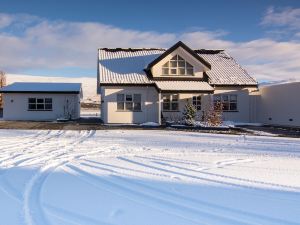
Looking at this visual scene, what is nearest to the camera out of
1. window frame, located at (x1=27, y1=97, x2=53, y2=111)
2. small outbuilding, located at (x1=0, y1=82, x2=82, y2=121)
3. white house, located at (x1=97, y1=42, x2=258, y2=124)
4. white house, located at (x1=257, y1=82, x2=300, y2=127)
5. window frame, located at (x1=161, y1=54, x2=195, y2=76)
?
white house, located at (x1=257, y1=82, x2=300, y2=127)

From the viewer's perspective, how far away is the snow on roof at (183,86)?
2696cm

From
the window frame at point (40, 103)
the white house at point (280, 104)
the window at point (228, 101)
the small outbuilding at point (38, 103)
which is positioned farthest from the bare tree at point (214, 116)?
the window frame at point (40, 103)

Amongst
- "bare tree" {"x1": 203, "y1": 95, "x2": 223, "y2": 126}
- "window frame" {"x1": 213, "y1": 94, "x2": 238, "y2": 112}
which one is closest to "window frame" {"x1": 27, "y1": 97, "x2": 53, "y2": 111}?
"bare tree" {"x1": 203, "y1": 95, "x2": 223, "y2": 126}

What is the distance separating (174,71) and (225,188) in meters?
21.5

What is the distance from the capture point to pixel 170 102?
2839 cm

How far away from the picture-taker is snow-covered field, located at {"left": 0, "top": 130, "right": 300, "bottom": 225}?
235 inches

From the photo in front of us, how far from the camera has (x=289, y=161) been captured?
11484 mm

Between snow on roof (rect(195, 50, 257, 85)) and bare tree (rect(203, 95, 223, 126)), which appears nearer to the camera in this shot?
bare tree (rect(203, 95, 223, 126))

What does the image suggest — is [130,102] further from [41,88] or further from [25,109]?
[25,109]

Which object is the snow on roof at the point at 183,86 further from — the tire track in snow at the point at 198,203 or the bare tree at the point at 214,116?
the tire track in snow at the point at 198,203

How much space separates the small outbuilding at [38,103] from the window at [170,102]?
8101mm

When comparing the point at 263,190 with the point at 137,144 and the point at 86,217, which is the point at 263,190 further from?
the point at 137,144

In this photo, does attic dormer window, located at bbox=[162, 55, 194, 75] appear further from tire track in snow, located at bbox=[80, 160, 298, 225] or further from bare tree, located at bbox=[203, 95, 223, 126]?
tire track in snow, located at bbox=[80, 160, 298, 225]

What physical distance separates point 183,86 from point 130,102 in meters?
→ 3.64
